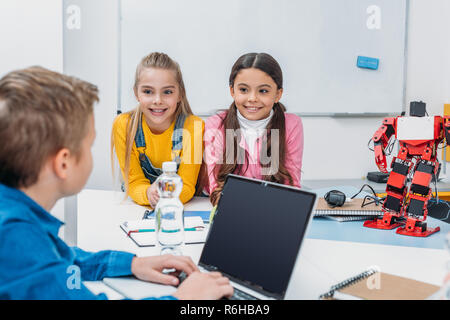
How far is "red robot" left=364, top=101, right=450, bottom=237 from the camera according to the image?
1344 millimetres

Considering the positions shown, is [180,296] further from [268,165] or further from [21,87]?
[268,165]

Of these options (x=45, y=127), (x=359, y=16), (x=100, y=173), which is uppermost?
(x=359, y=16)

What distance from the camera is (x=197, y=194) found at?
1.87 meters

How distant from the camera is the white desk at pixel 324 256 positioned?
93cm

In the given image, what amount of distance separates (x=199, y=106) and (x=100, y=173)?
2.42ft

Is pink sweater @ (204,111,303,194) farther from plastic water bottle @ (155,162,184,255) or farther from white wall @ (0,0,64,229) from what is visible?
white wall @ (0,0,64,229)

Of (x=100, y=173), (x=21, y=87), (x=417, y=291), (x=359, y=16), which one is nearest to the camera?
(x=21, y=87)

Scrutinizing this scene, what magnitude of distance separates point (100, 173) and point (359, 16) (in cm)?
194

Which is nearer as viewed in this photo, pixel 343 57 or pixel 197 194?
pixel 197 194

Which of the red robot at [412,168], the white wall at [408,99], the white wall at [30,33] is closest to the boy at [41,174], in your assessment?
the red robot at [412,168]

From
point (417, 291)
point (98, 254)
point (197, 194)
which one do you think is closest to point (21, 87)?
point (98, 254)

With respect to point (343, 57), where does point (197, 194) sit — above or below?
below

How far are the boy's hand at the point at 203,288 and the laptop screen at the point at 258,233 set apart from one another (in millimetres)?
75

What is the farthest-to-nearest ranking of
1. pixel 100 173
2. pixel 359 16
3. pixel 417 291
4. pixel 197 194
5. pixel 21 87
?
pixel 359 16
pixel 100 173
pixel 197 194
pixel 417 291
pixel 21 87
